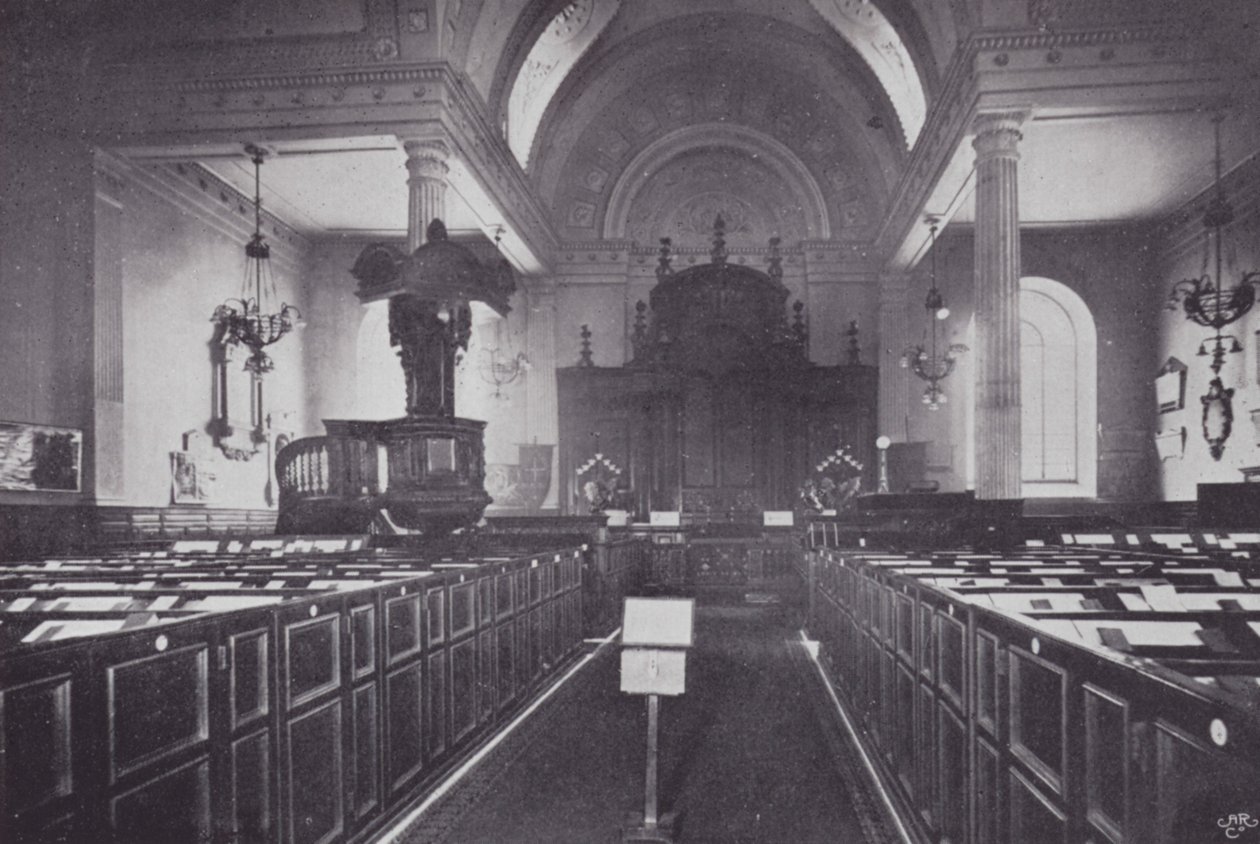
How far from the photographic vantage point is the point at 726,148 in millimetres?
17797

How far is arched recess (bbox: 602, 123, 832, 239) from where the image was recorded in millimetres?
17406

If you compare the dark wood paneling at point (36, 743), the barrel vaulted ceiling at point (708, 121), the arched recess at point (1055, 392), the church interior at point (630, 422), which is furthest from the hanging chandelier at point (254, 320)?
the arched recess at point (1055, 392)

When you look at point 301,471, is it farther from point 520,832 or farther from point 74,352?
point 520,832

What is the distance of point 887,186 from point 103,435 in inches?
520

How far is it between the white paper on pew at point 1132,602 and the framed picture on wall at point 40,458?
33.6 ft

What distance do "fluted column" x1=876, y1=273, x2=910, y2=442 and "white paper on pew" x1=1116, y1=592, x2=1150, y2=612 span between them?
43.3ft

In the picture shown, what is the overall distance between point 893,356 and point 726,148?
5267 mm

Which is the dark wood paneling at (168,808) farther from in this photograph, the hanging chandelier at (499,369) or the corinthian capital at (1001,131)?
the hanging chandelier at (499,369)

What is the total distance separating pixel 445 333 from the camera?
8812 mm

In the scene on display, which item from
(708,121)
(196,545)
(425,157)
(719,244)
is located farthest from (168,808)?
(708,121)

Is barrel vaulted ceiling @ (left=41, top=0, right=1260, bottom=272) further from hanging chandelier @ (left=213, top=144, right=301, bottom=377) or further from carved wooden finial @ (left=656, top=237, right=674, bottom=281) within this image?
carved wooden finial @ (left=656, top=237, right=674, bottom=281)

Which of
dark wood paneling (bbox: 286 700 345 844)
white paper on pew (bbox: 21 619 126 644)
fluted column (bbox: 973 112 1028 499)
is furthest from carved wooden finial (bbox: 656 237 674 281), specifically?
white paper on pew (bbox: 21 619 126 644)

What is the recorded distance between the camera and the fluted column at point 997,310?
378 inches

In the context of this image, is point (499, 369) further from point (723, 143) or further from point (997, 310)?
point (997, 310)
